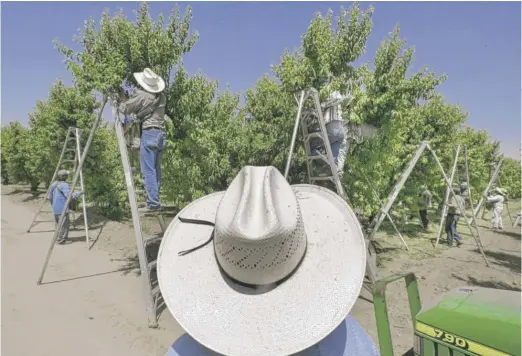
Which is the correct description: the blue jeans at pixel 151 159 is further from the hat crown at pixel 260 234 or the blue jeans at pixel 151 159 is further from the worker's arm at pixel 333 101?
the hat crown at pixel 260 234

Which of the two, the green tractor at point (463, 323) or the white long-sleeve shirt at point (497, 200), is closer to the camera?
the green tractor at point (463, 323)

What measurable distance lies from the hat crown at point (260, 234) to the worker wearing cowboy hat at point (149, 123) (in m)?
3.72

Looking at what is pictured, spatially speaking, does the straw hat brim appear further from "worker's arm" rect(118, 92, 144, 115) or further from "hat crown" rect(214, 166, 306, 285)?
"hat crown" rect(214, 166, 306, 285)

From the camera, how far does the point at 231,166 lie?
10.5m

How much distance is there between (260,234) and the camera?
1.33 metres

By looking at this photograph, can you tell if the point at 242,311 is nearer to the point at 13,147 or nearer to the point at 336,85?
the point at 336,85

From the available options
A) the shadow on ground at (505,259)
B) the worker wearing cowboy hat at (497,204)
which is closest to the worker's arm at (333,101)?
the shadow on ground at (505,259)

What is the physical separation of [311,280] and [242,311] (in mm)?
325

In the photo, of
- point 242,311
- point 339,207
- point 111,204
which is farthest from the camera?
point 111,204

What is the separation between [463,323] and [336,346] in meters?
1.25

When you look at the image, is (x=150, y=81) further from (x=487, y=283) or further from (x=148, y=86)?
(x=487, y=283)

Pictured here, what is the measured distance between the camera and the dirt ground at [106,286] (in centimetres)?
455

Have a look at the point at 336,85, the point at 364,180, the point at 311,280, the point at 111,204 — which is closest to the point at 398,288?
the point at 364,180

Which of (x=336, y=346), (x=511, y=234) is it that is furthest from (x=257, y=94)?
(x=511, y=234)
